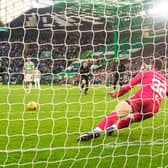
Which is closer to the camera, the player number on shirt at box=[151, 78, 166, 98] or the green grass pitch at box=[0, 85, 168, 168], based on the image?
the green grass pitch at box=[0, 85, 168, 168]

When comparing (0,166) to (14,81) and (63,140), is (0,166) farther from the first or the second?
(14,81)

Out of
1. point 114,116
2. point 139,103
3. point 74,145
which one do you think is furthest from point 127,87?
point 74,145

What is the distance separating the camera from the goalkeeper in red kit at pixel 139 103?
4383mm

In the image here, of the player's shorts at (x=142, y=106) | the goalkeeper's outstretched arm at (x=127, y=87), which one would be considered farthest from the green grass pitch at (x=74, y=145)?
the goalkeeper's outstretched arm at (x=127, y=87)

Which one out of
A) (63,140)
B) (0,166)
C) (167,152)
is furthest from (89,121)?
(0,166)

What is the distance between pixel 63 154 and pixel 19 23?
2277 centimetres

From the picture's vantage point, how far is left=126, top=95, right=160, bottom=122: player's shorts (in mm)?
4395

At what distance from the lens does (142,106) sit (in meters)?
4.41

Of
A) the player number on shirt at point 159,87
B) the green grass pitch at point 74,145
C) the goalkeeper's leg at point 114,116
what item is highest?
the player number on shirt at point 159,87

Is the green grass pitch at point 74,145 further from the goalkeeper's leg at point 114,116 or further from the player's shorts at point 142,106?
the player's shorts at point 142,106

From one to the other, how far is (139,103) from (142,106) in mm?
60

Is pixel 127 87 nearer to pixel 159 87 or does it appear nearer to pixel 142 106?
pixel 142 106

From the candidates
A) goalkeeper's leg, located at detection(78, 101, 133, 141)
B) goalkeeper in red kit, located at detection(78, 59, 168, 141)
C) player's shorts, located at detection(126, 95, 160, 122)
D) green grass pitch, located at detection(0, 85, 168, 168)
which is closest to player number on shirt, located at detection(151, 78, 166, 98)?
goalkeeper in red kit, located at detection(78, 59, 168, 141)

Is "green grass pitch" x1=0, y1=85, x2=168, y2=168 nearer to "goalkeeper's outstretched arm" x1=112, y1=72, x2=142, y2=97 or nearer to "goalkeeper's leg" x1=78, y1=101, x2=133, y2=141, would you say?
"goalkeeper's leg" x1=78, y1=101, x2=133, y2=141
